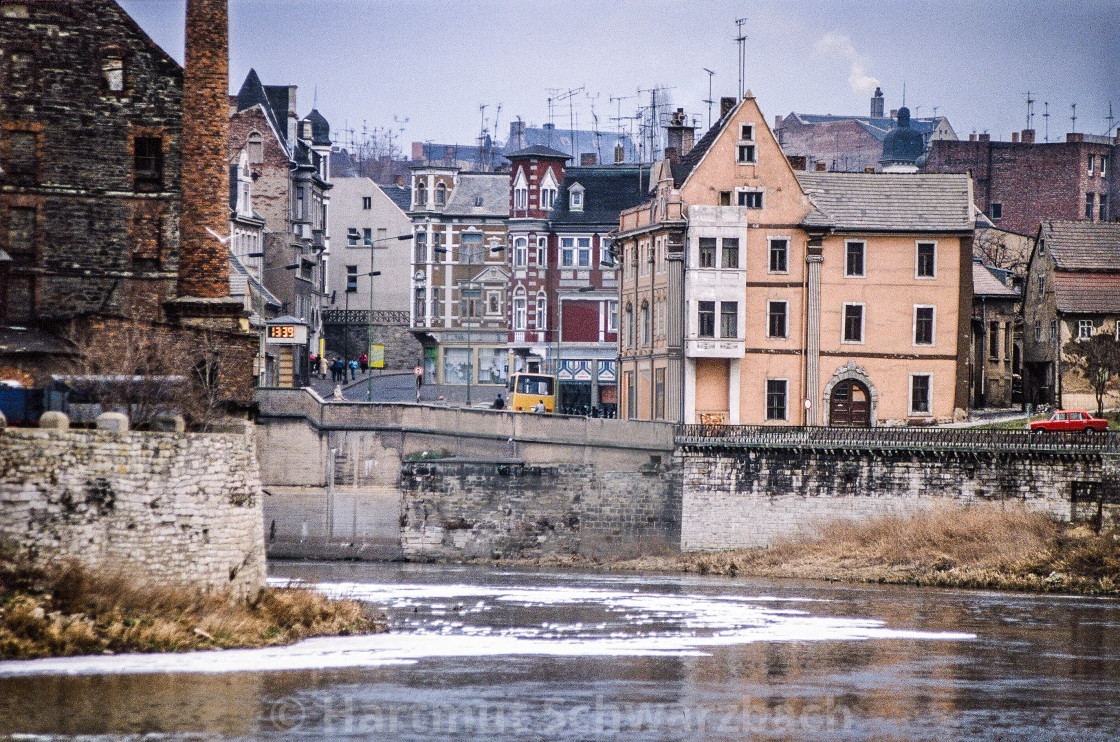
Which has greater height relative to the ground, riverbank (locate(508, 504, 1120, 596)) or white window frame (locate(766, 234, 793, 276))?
white window frame (locate(766, 234, 793, 276))

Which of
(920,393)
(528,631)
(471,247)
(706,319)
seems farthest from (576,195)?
(528,631)

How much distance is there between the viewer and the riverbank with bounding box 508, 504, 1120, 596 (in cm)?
6006

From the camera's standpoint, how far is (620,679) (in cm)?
3619

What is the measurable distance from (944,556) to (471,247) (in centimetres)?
5787

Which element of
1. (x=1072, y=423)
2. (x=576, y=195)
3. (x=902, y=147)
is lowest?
(x=1072, y=423)

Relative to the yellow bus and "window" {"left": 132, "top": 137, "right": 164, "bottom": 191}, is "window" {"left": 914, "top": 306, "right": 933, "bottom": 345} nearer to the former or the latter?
the yellow bus

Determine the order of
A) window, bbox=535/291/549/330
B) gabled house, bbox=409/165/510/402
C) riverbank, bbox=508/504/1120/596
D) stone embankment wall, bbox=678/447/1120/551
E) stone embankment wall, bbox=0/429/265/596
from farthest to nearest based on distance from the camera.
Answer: gabled house, bbox=409/165/510/402
window, bbox=535/291/549/330
stone embankment wall, bbox=678/447/1120/551
riverbank, bbox=508/504/1120/596
stone embankment wall, bbox=0/429/265/596

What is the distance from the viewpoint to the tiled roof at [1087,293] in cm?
7925

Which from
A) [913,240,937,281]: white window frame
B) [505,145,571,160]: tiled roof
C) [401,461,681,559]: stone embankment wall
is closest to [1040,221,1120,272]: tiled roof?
[913,240,937,281]: white window frame

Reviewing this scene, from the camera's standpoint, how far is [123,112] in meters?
50.2

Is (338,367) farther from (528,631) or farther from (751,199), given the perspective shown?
(528,631)

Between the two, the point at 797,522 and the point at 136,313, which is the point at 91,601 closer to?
the point at 136,313

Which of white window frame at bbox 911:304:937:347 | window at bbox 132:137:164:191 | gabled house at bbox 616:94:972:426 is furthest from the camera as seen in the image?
white window frame at bbox 911:304:937:347

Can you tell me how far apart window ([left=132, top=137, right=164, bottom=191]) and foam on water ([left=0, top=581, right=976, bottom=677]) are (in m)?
12.6
